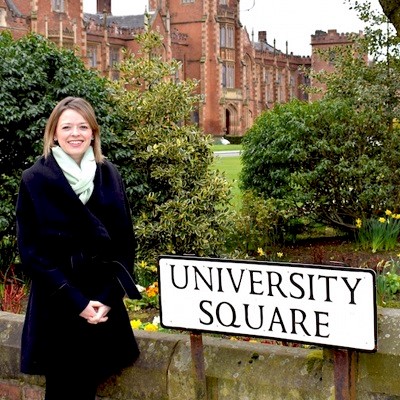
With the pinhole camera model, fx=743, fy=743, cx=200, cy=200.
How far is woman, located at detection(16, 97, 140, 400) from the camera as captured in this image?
3236 mm

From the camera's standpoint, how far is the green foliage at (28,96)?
7.23 meters

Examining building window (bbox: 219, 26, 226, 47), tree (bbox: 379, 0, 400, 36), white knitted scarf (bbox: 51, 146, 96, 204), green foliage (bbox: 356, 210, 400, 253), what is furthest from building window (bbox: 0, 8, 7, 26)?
white knitted scarf (bbox: 51, 146, 96, 204)

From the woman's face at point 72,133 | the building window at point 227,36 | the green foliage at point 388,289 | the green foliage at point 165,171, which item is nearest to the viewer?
the woman's face at point 72,133

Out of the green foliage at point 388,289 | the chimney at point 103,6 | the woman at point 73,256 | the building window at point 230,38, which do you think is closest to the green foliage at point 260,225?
the green foliage at point 388,289

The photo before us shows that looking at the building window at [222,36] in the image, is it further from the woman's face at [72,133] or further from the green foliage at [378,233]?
the woman's face at [72,133]

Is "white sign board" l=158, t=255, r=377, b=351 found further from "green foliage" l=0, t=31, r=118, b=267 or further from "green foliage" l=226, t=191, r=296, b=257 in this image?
"green foliage" l=226, t=191, r=296, b=257

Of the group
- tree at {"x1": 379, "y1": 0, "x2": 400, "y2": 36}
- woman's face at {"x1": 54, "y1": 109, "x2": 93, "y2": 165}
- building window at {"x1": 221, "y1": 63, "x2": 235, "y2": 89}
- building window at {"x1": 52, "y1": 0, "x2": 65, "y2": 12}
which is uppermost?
building window at {"x1": 52, "y1": 0, "x2": 65, "y2": 12}

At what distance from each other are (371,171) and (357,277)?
7832 millimetres

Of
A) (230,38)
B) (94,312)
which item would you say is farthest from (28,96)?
(230,38)

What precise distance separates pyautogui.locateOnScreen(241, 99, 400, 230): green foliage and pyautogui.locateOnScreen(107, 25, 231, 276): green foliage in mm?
2661

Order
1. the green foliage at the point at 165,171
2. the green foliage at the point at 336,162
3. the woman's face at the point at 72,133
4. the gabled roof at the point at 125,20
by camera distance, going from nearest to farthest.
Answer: the woman's face at the point at 72,133 → the green foliage at the point at 165,171 → the green foliage at the point at 336,162 → the gabled roof at the point at 125,20

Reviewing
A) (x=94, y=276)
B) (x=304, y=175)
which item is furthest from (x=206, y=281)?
(x=304, y=175)

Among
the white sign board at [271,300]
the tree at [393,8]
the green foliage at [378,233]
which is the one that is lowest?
the green foliage at [378,233]

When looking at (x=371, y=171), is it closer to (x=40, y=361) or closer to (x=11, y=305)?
(x=11, y=305)
